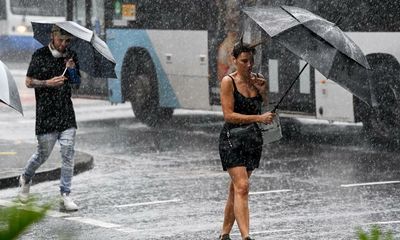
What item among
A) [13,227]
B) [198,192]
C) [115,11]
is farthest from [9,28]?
[13,227]

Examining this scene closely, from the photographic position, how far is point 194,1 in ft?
60.3

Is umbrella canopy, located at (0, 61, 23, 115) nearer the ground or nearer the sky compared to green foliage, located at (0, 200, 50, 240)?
nearer the ground

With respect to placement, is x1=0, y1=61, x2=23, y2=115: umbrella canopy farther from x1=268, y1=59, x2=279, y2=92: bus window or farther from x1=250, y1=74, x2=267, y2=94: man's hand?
x1=268, y1=59, x2=279, y2=92: bus window

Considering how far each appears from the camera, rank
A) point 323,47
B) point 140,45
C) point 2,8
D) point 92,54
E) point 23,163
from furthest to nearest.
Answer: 1. point 2,8
2. point 140,45
3. point 23,163
4. point 92,54
5. point 323,47

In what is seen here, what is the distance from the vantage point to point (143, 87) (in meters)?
19.5

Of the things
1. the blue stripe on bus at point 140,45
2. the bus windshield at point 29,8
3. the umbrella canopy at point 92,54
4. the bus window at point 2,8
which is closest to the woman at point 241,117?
the umbrella canopy at point 92,54

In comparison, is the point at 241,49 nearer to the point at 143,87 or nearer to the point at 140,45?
the point at 143,87

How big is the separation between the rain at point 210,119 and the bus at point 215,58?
0.08 ft

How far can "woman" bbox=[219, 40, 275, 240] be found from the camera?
7.54 m

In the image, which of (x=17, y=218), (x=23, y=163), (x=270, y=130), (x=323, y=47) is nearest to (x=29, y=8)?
(x=23, y=163)

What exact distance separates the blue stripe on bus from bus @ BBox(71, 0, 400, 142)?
17 mm

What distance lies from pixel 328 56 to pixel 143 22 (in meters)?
11.8

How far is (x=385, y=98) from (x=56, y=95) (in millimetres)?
6792

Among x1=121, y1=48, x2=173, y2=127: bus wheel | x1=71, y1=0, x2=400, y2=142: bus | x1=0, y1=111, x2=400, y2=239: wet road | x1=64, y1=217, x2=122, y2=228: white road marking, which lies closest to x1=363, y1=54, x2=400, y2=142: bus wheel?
x1=71, y1=0, x2=400, y2=142: bus
